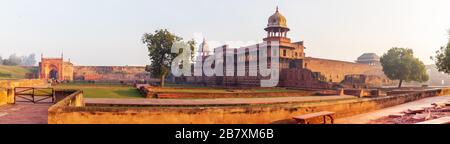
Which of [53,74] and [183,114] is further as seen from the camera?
[53,74]

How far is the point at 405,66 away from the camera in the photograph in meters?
46.2

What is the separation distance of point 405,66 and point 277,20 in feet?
68.5

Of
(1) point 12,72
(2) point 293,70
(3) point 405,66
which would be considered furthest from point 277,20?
(1) point 12,72

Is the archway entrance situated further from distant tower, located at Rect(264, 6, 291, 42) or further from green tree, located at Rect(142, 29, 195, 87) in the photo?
distant tower, located at Rect(264, 6, 291, 42)

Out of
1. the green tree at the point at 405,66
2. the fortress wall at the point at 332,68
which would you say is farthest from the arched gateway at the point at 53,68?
the green tree at the point at 405,66

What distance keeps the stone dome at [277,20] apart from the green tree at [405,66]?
1806 cm

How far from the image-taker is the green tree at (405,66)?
46438 millimetres

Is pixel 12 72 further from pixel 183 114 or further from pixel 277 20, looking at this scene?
pixel 183 114

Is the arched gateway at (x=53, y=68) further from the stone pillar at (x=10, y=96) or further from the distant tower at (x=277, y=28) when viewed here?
the stone pillar at (x=10, y=96)

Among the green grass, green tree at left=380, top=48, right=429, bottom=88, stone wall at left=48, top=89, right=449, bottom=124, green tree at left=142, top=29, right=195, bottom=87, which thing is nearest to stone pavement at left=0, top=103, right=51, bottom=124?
stone wall at left=48, top=89, right=449, bottom=124

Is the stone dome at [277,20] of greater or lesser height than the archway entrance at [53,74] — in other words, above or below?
above

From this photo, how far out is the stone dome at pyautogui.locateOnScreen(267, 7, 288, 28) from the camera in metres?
47.0

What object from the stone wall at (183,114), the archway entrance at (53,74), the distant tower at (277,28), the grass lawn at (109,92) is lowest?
the grass lawn at (109,92)

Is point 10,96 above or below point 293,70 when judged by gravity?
below
